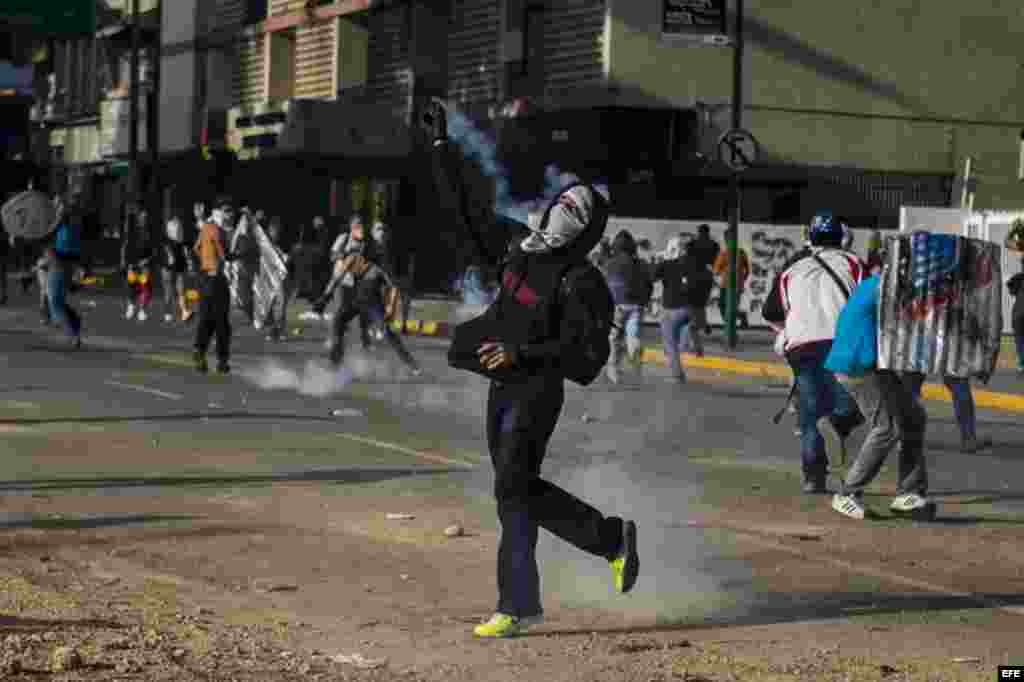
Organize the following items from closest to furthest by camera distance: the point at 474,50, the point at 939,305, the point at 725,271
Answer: the point at 939,305 → the point at 725,271 → the point at 474,50

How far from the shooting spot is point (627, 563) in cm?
845

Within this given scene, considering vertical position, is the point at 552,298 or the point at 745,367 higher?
the point at 552,298

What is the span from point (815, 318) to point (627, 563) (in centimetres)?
468

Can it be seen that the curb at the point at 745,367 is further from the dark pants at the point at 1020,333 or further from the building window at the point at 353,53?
the building window at the point at 353,53

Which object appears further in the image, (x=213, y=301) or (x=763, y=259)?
(x=763, y=259)

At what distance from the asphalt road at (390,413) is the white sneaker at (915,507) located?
1.01 m

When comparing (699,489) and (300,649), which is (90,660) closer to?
(300,649)

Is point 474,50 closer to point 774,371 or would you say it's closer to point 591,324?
point 774,371

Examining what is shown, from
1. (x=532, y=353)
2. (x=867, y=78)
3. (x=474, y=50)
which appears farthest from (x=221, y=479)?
(x=474, y=50)

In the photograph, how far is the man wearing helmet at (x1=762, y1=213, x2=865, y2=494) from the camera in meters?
12.7

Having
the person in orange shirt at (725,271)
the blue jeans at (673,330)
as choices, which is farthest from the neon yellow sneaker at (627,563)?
the person in orange shirt at (725,271)

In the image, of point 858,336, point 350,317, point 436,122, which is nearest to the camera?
point 436,122

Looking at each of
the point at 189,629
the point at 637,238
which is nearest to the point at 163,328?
the point at 637,238

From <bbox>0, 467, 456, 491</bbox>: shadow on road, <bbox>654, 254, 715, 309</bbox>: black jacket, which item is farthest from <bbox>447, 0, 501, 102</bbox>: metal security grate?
<bbox>0, 467, 456, 491</bbox>: shadow on road
